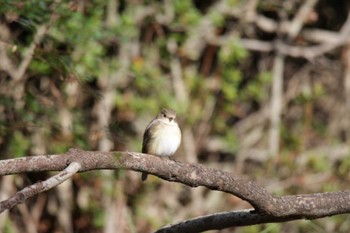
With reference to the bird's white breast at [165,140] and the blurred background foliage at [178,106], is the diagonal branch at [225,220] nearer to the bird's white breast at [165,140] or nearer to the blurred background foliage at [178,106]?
the bird's white breast at [165,140]

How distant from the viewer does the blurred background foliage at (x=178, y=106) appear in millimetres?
6422

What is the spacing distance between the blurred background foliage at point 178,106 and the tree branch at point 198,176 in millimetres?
2465

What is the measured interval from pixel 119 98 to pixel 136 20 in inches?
30.2

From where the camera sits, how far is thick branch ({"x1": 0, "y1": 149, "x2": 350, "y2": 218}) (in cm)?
304

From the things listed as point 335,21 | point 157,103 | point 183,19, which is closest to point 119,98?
point 157,103

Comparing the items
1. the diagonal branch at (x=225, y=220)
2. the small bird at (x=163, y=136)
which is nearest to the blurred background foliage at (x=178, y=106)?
the small bird at (x=163, y=136)

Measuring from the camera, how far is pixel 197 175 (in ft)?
11.2

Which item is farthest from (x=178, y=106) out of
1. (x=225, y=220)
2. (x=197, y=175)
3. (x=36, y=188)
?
(x=36, y=188)

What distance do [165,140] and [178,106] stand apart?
7.62 feet

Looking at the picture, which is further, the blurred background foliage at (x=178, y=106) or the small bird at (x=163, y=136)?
the blurred background foliage at (x=178, y=106)

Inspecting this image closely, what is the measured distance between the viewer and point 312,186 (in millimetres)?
8125

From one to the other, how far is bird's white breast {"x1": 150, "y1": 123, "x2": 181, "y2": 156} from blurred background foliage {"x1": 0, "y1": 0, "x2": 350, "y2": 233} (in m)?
0.81

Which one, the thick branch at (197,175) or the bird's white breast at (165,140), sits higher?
the bird's white breast at (165,140)

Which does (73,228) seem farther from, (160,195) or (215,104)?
(215,104)
